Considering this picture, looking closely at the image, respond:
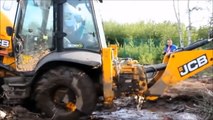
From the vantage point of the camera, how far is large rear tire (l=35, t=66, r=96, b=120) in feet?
20.6

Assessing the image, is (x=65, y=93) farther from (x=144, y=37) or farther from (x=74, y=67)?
(x=144, y=37)

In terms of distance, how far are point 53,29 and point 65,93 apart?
1106mm

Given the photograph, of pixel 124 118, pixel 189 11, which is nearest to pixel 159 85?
pixel 124 118

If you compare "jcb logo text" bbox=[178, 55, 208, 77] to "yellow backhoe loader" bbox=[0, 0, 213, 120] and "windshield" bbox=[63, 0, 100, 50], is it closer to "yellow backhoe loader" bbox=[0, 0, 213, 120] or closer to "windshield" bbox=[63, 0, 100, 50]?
"yellow backhoe loader" bbox=[0, 0, 213, 120]

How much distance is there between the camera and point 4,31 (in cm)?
738

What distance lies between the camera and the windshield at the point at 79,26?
672cm

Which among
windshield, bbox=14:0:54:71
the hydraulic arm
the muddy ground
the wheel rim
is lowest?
the muddy ground

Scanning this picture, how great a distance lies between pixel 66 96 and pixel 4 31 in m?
1.85

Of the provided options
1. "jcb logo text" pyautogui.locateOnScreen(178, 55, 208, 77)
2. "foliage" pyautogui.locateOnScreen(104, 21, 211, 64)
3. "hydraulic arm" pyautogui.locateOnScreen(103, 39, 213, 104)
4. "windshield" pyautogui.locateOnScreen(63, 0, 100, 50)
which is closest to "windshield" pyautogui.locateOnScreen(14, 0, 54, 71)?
"windshield" pyautogui.locateOnScreen(63, 0, 100, 50)

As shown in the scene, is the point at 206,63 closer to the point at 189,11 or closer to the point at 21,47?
the point at 21,47

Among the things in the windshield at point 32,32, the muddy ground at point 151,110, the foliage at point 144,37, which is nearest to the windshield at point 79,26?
the windshield at point 32,32

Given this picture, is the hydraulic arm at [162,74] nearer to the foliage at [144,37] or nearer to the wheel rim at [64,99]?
the wheel rim at [64,99]

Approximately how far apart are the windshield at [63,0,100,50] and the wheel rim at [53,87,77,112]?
2.45ft

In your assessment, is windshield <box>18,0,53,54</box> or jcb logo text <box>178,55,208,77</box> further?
windshield <box>18,0,53,54</box>
